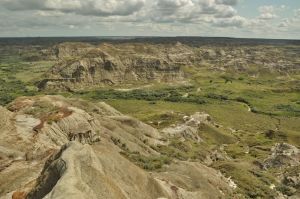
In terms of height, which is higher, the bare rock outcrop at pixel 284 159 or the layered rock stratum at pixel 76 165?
the layered rock stratum at pixel 76 165

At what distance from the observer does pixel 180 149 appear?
73.8 meters

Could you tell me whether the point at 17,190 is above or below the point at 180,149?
above

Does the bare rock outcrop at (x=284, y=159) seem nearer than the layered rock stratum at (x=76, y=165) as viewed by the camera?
No

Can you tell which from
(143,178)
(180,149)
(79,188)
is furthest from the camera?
(180,149)

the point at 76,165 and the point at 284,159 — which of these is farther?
the point at 284,159

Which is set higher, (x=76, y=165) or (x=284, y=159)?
(x=76, y=165)

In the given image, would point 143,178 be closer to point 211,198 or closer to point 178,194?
point 178,194

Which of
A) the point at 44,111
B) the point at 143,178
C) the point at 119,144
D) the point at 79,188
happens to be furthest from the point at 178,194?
the point at 44,111

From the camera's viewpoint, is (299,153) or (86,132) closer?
(86,132)

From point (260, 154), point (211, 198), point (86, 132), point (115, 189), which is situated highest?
point (115, 189)

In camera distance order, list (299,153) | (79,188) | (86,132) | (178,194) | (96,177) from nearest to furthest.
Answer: (79,188)
(96,177)
(178,194)
(86,132)
(299,153)

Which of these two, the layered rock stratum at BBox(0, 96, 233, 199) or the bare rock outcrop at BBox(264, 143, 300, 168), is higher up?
the layered rock stratum at BBox(0, 96, 233, 199)

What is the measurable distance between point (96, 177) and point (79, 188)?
2.82 m

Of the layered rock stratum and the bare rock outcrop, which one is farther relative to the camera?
the bare rock outcrop
